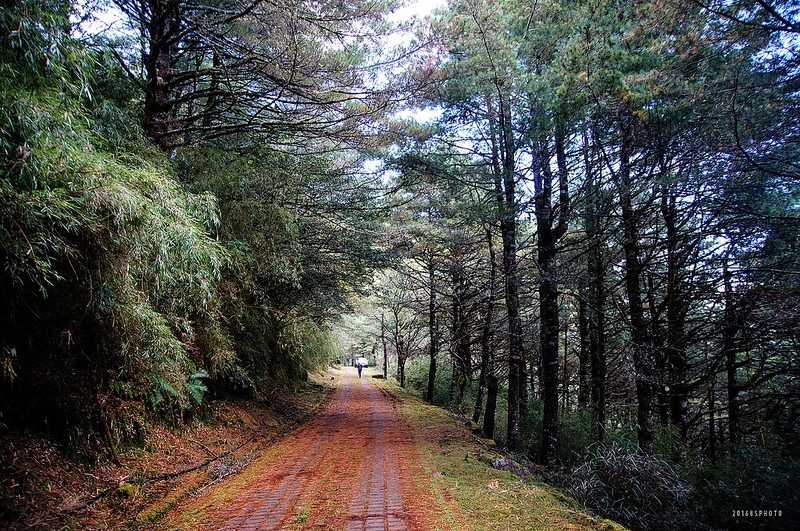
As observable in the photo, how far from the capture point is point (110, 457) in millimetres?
Result: 4301

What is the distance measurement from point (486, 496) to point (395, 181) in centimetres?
697

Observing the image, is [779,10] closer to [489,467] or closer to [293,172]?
[489,467]

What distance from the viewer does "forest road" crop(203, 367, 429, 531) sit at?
346cm

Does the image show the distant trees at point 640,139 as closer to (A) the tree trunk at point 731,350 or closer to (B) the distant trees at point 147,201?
(A) the tree trunk at point 731,350

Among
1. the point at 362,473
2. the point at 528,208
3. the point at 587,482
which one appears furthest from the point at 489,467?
the point at 528,208

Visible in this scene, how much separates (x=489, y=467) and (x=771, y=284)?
502 cm

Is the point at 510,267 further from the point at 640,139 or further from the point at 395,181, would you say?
the point at 395,181

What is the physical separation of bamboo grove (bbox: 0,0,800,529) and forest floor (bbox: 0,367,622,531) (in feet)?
1.77

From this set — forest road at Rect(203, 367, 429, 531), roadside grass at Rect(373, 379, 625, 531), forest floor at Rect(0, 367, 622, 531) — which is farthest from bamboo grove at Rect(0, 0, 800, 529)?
forest road at Rect(203, 367, 429, 531)

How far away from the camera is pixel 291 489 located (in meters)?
4.38

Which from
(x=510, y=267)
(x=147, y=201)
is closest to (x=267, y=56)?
(x=147, y=201)

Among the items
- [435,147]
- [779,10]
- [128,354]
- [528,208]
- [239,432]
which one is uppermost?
[435,147]

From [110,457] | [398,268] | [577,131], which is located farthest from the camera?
[398,268]

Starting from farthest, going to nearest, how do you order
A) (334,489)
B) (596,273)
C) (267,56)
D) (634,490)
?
1. (596,273)
2. (267,56)
3. (634,490)
4. (334,489)
